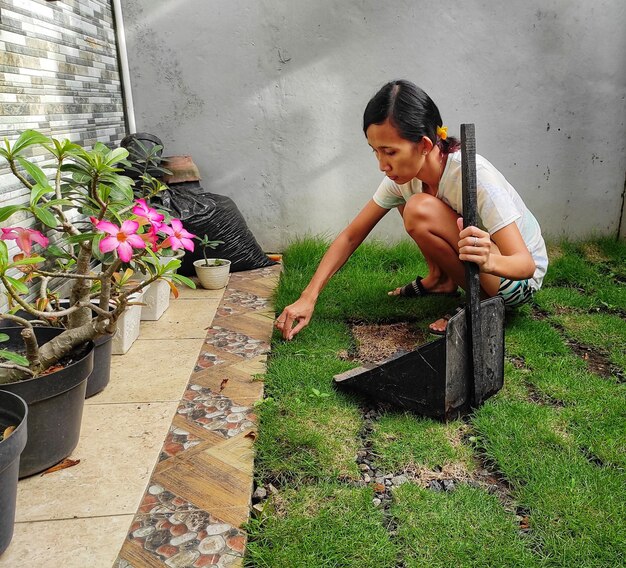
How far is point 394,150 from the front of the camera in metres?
2.15

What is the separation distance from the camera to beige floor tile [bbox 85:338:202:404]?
2.21 metres

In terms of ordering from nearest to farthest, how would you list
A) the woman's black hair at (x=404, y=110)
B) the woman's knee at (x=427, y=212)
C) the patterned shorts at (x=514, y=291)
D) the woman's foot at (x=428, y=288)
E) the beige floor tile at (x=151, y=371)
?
the woman's black hair at (x=404, y=110) < the beige floor tile at (x=151, y=371) < the woman's knee at (x=427, y=212) < the patterned shorts at (x=514, y=291) < the woman's foot at (x=428, y=288)

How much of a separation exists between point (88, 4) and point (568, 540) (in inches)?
136

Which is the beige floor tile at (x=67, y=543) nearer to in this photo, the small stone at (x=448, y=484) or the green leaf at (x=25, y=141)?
the small stone at (x=448, y=484)

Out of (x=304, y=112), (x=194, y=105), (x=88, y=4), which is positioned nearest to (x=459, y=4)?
(x=304, y=112)

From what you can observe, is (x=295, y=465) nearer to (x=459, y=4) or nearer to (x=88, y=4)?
(x=88, y=4)

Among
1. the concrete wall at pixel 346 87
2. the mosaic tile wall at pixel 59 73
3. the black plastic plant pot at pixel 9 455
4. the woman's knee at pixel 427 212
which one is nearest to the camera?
the black plastic plant pot at pixel 9 455

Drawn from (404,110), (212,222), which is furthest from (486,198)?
(212,222)

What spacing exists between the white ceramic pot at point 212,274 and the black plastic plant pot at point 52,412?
1546 millimetres

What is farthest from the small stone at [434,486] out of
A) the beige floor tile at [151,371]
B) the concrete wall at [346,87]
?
the concrete wall at [346,87]

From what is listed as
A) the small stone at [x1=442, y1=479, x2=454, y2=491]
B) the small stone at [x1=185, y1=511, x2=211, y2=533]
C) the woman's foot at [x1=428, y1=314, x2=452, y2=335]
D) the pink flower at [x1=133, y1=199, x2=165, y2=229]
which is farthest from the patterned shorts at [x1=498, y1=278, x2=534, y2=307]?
the small stone at [x1=185, y1=511, x2=211, y2=533]

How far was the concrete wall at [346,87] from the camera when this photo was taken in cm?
378

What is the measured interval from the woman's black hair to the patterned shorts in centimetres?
81

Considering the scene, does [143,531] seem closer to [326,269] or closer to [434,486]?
[434,486]
